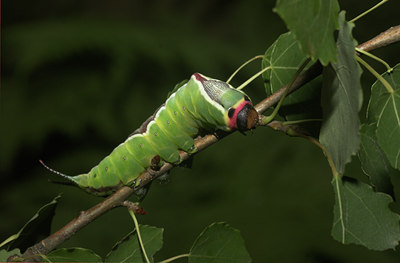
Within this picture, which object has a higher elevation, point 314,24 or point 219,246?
point 314,24

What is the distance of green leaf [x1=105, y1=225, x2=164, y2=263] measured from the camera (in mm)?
886

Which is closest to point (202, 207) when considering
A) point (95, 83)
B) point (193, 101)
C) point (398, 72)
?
point (95, 83)

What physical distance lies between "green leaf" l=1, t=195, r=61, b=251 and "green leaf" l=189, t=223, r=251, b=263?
30cm

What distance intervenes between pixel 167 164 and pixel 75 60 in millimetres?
1720

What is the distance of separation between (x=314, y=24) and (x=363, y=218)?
0.36 meters

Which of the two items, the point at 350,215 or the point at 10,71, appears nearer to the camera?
the point at 350,215

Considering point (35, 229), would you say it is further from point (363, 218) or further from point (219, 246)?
point (363, 218)

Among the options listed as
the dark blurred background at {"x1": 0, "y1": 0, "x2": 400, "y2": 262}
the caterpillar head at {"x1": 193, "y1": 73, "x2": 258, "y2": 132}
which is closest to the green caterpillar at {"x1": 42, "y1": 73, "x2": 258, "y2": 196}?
the caterpillar head at {"x1": 193, "y1": 73, "x2": 258, "y2": 132}

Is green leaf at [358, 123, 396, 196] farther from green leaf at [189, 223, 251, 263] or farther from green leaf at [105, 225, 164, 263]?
green leaf at [105, 225, 164, 263]

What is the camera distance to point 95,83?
8.21 feet

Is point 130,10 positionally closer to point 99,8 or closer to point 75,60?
point 99,8

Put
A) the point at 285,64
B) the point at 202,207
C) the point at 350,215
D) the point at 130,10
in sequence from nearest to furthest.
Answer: the point at 350,215
the point at 285,64
the point at 202,207
the point at 130,10

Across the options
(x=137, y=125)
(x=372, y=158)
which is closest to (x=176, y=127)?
(x=372, y=158)

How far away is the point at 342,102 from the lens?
66 centimetres
